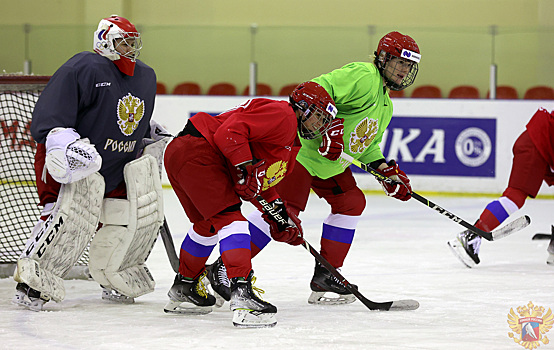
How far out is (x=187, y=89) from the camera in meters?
8.14

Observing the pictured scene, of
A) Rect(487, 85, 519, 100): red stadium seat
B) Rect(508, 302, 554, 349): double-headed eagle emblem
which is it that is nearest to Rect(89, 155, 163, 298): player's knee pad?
Rect(508, 302, 554, 349): double-headed eagle emblem

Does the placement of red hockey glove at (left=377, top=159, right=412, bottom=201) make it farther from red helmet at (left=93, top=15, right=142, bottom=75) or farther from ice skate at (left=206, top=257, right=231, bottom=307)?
red helmet at (left=93, top=15, right=142, bottom=75)

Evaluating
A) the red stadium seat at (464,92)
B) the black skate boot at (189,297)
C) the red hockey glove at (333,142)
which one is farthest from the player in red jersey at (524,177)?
the red stadium seat at (464,92)

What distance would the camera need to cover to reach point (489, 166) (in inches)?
275

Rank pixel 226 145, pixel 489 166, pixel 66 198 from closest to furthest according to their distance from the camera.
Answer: pixel 226 145
pixel 66 198
pixel 489 166

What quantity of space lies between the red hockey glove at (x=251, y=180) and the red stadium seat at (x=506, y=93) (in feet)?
16.5

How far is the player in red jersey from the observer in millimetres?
3994

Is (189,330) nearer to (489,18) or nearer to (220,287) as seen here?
(220,287)

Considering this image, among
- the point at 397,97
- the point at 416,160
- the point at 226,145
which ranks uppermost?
the point at 226,145

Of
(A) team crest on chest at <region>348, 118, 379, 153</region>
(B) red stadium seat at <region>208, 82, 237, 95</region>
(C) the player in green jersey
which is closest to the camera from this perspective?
(C) the player in green jersey

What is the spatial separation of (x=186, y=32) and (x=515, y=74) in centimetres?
343

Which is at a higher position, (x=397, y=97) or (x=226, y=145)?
(x=226, y=145)

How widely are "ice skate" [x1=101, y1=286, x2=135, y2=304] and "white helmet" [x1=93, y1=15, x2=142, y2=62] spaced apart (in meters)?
0.91

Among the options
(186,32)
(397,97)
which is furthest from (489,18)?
(186,32)
